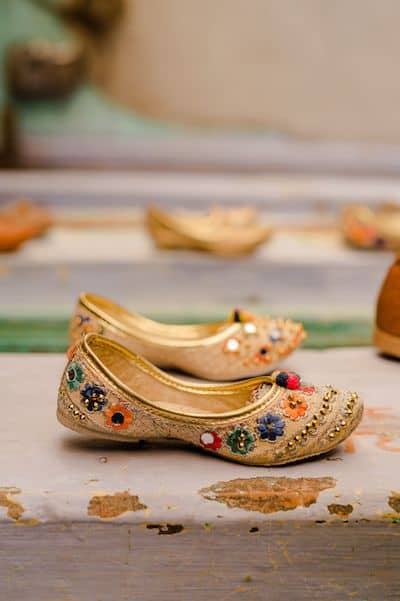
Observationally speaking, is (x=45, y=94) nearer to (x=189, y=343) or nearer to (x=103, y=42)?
(x=103, y=42)

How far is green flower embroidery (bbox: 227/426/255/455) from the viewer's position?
76cm

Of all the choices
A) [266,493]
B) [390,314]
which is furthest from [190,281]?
[266,493]

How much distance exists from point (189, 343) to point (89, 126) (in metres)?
1.74

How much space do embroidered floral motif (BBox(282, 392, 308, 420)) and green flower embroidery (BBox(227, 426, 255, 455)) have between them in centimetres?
4

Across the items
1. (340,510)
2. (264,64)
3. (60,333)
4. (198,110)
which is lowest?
(60,333)

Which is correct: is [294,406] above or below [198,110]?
below

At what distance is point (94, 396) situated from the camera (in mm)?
765

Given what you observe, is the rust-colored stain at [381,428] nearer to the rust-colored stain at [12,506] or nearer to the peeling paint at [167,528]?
the peeling paint at [167,528]

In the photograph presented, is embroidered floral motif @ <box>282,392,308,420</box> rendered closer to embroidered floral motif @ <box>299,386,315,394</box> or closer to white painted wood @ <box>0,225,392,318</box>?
embroidered floral motif @ <box>299,386,315,394</box>

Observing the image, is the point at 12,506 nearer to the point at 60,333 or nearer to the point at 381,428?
the point at 381,428

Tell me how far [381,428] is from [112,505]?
302mm

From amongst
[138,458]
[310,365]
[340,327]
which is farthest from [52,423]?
[340,327]

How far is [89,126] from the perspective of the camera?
8.67 ft

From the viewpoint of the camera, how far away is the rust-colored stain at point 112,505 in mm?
721
